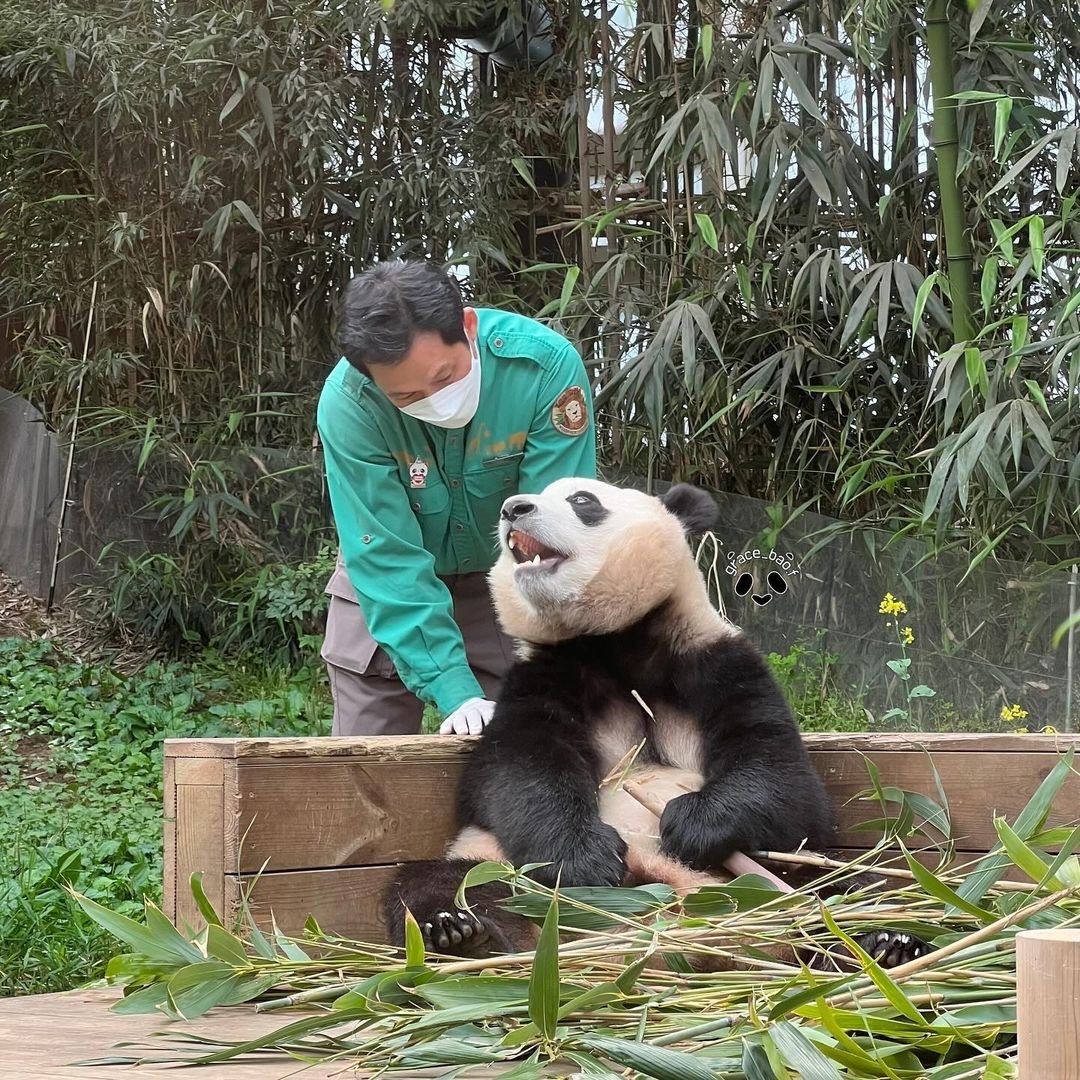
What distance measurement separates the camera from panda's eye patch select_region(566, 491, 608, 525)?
2.40m

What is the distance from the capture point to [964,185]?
4301 mm

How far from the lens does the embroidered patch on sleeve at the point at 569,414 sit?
294 cm

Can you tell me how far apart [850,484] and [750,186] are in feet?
3.62

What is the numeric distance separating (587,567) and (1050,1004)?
1475 mm

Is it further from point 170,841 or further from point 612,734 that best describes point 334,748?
point 612,734

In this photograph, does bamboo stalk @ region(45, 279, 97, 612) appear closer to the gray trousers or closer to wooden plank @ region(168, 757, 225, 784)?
the gray trousers

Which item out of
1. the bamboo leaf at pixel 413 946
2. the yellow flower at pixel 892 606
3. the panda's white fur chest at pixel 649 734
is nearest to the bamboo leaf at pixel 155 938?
the bamboo leaf at pixel 413 946

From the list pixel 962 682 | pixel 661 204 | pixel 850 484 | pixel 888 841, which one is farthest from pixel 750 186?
pixel 888 841

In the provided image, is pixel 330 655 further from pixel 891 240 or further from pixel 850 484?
pixel 891 240

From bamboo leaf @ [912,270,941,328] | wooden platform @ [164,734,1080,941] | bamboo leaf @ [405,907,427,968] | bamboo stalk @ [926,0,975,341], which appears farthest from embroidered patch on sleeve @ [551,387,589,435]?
bamboo leaf @ [405,907,427,968]

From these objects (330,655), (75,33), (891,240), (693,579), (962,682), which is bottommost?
(962,682)

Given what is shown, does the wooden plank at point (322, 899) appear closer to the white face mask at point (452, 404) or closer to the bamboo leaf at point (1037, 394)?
the white face mask at point (452, 404)

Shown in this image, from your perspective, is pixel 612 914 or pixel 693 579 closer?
pixel 612 914

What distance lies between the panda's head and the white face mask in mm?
413
